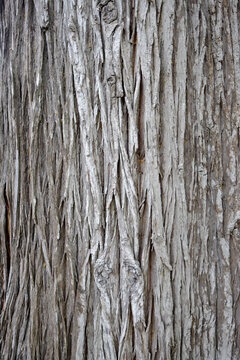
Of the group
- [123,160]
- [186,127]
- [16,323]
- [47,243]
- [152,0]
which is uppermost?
[152,0]

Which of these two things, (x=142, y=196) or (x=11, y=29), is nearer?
(x=142, y=196)

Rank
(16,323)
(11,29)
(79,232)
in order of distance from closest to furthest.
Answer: (79,232)
(16,323)
(11,29)

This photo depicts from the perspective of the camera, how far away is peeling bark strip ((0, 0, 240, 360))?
1552 mm

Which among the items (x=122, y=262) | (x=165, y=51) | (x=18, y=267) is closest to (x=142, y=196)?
(x=122, y=262)

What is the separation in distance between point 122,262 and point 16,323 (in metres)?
0.75

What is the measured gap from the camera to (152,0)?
1.58 m

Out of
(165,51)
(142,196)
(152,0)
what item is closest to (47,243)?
(142,196)

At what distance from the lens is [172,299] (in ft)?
5.14

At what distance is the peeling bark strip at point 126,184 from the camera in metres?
1.55

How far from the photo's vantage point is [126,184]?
1550mm

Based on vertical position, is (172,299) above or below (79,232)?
below

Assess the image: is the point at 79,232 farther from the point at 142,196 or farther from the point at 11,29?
the point at 11,29

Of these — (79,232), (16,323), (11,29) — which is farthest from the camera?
(11,29)

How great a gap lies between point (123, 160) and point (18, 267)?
0.88 m
